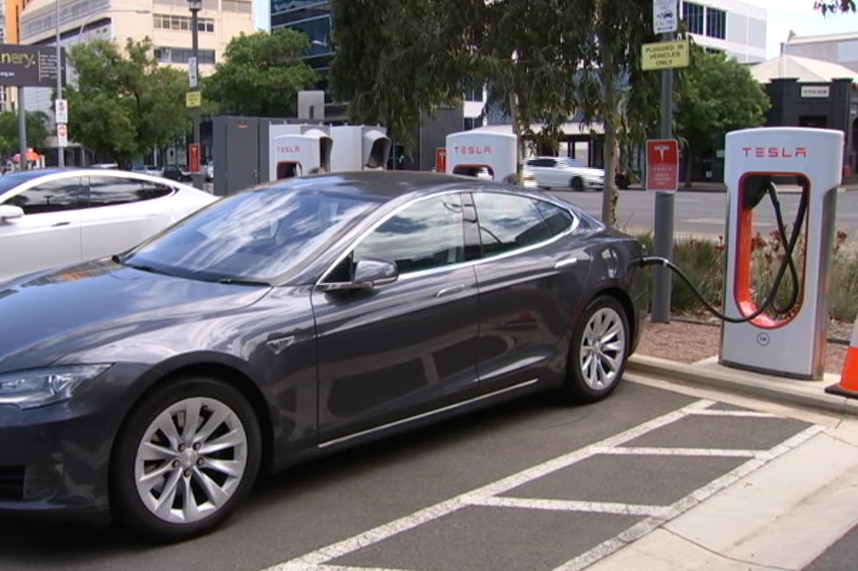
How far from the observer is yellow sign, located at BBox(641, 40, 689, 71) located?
7.51 meters

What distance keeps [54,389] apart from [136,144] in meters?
50.9

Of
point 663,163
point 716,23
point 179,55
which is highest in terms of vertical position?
point 716,23

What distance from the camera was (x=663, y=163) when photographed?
7934mm

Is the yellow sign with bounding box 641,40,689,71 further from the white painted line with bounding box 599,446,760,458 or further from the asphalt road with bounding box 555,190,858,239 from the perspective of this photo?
the asphalt road with bounding box 555,190,858,239

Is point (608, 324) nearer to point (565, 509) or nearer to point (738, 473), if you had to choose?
point (738, 473)

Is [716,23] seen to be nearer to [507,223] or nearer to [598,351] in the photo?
[598,351]

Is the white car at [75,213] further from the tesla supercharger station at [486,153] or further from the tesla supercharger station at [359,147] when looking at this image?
the tesla supercharger station at [359,147]

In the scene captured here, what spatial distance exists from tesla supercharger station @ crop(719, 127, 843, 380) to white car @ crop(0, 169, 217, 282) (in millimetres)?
6080

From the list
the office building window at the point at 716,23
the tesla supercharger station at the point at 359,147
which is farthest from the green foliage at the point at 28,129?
the office building window at the point at 716,23

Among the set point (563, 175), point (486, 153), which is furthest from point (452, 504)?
point (563, 175)

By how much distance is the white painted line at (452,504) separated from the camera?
3.79m

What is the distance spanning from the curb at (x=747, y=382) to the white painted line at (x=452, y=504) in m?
0.82

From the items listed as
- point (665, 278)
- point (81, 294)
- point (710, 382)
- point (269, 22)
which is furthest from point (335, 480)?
point (269, 22)

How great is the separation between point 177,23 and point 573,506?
10557cm
